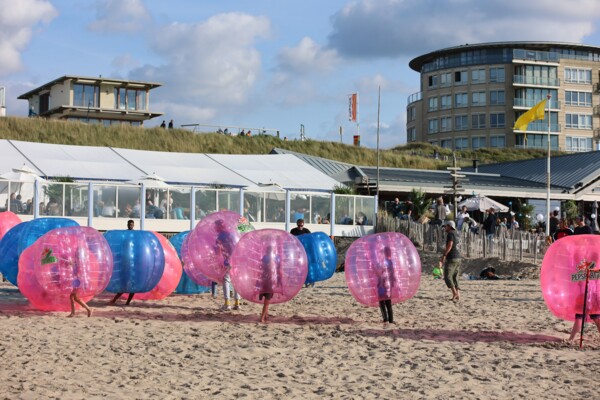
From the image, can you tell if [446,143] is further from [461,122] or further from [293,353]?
[293,353]

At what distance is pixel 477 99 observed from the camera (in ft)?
256

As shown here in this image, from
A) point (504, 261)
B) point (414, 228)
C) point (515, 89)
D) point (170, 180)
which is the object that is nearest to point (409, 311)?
point (504, 261)

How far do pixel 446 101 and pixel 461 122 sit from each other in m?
2.55

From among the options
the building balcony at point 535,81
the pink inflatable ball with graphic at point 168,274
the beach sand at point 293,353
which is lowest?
the beach sand at point 293,353

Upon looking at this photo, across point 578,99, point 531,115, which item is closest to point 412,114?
point 578,99

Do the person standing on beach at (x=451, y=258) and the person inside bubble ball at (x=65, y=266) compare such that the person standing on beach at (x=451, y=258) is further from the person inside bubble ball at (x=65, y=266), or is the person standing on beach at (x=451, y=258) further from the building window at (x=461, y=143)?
the building window at (x=461, y=143)

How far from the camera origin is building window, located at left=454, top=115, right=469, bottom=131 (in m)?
78.9

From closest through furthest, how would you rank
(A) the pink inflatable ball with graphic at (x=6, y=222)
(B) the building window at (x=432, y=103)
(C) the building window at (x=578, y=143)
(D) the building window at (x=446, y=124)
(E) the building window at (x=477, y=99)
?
1. (A) the pink inflatable ball with graphic at (x=6, y=222)
2. (C) the building window at (x=578, y=143)
3. (E) the building window at (x=477, y=99)
4. (D) the building window at (x=446, y=124)
5. (B) the building window at (x=432, y=103)

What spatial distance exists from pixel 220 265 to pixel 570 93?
2763 inches

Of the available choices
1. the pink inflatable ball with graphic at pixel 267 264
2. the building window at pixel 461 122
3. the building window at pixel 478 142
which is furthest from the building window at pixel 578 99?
the pink inflatable ball with graphic at pixel 267 264

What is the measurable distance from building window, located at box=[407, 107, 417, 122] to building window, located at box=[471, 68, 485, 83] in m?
8.44

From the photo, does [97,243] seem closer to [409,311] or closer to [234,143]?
[409,311]

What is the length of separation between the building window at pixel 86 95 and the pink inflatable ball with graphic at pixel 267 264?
4504cm

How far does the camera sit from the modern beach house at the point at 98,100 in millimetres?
54656
